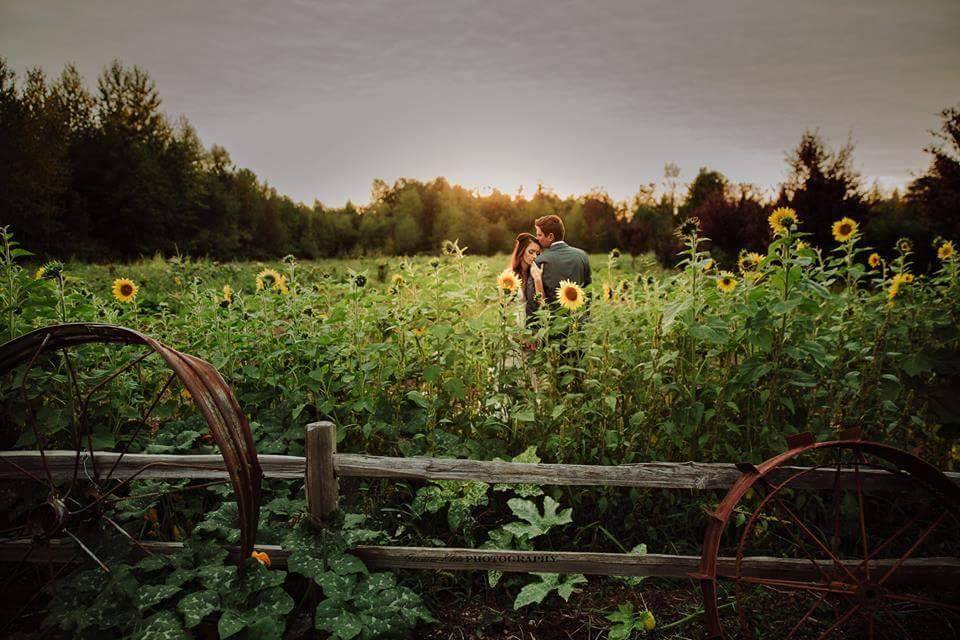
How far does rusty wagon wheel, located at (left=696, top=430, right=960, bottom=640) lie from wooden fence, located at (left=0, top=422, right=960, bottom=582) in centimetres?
1

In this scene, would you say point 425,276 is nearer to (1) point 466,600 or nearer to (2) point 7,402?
(1) point 466,600

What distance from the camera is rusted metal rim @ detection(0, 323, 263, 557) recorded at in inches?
72.6

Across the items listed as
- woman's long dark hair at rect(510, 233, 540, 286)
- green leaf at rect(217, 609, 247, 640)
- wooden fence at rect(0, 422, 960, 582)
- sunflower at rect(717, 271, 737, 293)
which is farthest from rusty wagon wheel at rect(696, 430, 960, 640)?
woman's long dark hair at rect(510, 233, 540, 286)

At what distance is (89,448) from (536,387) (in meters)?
2.25

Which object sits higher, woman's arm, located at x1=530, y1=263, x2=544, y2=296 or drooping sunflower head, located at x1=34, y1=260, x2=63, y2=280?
drooping sunflower head, located at x1=34, y1=260, x2=63, y2=280

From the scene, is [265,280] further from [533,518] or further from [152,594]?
[533,518]

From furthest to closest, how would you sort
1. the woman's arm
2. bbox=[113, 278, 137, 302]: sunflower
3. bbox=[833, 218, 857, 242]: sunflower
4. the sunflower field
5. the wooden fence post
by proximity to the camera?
1. the woman's arm
2. bbox=[113, 278, 137, 302]: sunflower
3. bbox=[833, 218, 857, 242]: sunflower
4. the sunflower field
5. the wooden fence post

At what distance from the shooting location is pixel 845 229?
3342mm

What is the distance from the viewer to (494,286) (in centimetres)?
327

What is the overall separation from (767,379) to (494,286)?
63.6 inches

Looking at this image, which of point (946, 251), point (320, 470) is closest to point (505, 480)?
point (320, 470)

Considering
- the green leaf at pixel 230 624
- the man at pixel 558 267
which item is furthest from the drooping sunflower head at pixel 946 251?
the green leaf at pixel 230 624

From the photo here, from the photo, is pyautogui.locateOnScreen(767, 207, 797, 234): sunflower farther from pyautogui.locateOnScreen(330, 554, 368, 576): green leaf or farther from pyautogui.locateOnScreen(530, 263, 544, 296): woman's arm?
pyautogui.locateOnScreen(330, 554, 368, 576): green leaf

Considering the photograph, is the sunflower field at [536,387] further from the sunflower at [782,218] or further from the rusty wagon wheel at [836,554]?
the rusty wagon wheel at [836,554]
